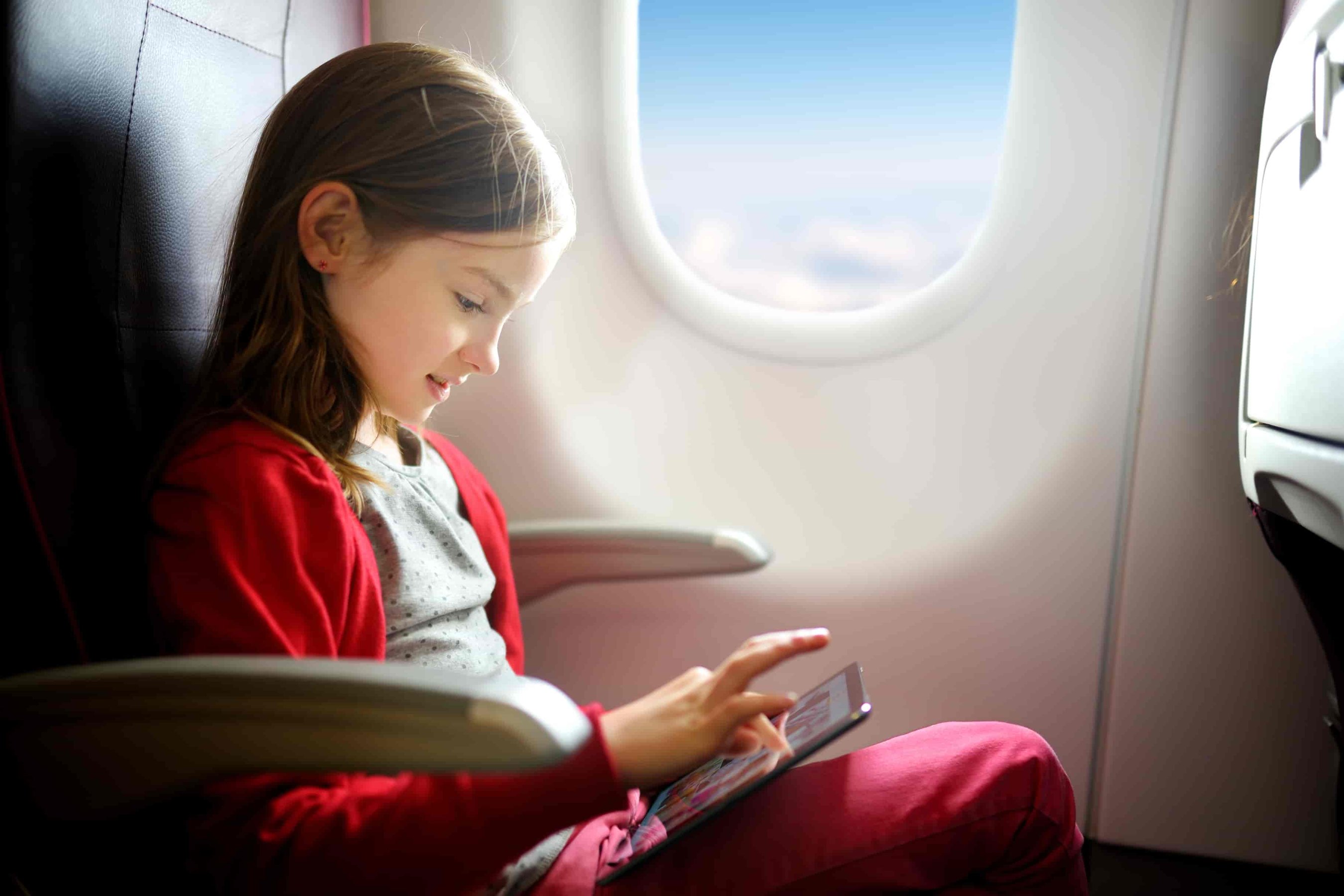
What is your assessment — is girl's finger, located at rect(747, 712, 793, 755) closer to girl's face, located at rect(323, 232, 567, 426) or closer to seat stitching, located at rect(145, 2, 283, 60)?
girl's face, located at rect(323, 232, 567, 426)

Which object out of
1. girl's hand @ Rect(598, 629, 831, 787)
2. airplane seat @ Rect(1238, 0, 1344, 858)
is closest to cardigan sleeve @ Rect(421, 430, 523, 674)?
girl's hand @ Rect(598, 629, 831, 787)

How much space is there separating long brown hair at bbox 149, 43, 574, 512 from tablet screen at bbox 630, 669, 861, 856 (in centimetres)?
39

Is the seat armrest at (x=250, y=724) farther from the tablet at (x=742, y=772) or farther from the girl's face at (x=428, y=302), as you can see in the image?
the girl's face at (x=428, y=302)

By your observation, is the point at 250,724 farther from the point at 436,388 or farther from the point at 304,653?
the point at 436,388

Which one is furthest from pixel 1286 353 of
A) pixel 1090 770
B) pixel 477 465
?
pixel 477 465

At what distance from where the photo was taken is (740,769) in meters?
0.85

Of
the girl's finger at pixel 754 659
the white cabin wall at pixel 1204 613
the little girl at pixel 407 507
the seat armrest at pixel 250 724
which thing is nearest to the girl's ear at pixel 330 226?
the little girl at pixel 407 507

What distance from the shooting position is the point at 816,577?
52.5 inches

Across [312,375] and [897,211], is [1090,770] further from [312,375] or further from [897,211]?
[312,375]

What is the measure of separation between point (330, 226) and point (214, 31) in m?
0.25

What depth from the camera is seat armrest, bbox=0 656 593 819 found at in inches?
21.1

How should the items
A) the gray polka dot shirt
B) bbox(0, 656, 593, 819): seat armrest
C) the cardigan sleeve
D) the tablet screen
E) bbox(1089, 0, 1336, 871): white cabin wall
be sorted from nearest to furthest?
bbox(0, 656, 593, 819): seat armrest → the tablet screen → the gray polka dot shirt → the cardigan sleeve → bbox(1089, 0, 1336, 871): white cabin wall

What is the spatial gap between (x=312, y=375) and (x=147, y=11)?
32 centimetres

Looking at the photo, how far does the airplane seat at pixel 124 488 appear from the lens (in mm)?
566
